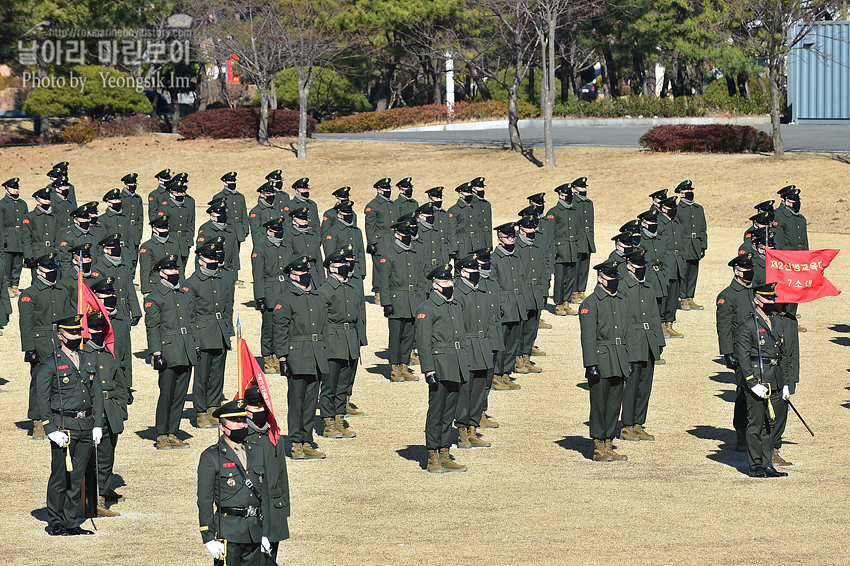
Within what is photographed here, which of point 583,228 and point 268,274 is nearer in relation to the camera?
point 268,274

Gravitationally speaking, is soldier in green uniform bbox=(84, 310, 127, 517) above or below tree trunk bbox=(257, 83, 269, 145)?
below

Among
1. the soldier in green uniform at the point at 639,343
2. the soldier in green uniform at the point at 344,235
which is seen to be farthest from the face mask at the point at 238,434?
the soldier in green uniform at the point at 344,235

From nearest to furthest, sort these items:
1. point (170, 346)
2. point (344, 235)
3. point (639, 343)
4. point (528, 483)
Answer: point (528, 483)
point (639, 343)
point (170, 346)
point (344, 235)

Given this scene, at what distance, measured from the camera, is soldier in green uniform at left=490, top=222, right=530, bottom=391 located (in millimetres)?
14766

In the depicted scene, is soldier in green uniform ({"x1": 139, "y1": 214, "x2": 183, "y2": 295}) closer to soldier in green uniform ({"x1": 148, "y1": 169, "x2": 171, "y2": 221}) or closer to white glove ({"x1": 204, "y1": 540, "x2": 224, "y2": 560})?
soldier in green uniform ({"x1": 148, "y1": 169, "x2": 171, "y2": 221})

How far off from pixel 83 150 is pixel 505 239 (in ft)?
109

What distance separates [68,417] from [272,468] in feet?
8.60

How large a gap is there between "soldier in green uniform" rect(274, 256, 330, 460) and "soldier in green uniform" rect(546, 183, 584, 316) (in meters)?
8.41

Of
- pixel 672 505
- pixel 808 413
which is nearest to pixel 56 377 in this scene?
pixel 672 505

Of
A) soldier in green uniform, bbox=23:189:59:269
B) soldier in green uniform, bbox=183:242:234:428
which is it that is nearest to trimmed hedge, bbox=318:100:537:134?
soldier in green uniform, bbox=23:189:59:269

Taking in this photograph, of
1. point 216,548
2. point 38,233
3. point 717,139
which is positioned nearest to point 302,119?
point 717,139

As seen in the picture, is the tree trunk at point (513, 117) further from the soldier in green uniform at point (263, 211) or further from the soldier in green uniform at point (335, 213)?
the soldier in green uniform at point (335, 213)

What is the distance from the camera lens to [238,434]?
291 inches

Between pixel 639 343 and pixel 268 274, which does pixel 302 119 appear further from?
pixel 639 343
